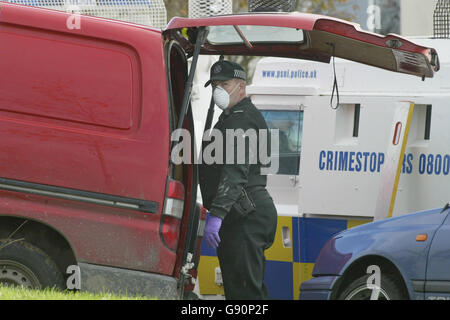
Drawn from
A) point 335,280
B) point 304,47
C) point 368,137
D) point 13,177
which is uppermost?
point 304,47

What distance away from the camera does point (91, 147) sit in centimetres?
628

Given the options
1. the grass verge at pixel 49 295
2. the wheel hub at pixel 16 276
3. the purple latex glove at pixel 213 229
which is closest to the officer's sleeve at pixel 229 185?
the purple latex glove at pixel 213 229

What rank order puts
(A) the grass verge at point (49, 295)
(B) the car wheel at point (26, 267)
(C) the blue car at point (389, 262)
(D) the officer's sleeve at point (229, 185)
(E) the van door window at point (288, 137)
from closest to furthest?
(A) the grass verge at point (49, 295)
(B) the car wheel at point (26, 267)
(C) the blue car at point (389, 262)
(D) the officer's sleeve at point (229, 185)
(E) the van door window at point (288, 137)

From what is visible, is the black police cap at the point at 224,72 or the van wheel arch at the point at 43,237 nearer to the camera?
the van wheel arch at the point at 43,237

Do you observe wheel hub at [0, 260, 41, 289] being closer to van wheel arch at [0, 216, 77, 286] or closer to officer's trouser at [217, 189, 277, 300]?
van wheel arch at [0, 216, 77, 286]

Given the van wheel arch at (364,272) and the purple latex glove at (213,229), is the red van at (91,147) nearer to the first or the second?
the purple latex glove at (213,229)

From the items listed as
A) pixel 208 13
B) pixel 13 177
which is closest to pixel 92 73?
pixel 13 177

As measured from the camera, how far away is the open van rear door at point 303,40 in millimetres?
6336

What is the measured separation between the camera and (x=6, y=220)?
21.1 feet

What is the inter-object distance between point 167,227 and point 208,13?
2340 mm

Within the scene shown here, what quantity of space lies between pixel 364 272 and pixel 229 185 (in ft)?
4.03

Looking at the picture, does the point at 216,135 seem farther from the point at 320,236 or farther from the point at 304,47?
the point at 320,236

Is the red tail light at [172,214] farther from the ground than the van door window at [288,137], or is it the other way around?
the van door window at [288,137]

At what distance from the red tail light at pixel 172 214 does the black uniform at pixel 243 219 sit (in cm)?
49
